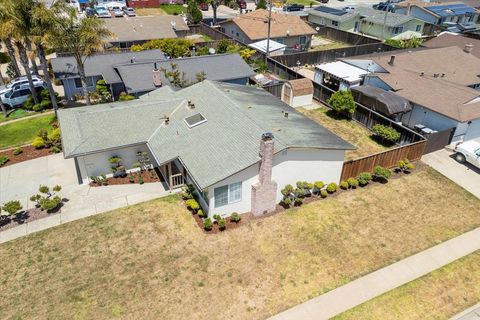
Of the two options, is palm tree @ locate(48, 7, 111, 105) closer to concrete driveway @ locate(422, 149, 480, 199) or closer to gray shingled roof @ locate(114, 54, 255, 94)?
gray shingled roof @ locate(114, 54, 255, 94)

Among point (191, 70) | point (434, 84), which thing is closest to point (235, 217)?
point (191, 70)

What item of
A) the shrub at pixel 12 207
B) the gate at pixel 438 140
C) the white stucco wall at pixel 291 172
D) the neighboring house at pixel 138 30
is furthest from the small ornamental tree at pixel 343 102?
the neighboring house at pixel 138 30

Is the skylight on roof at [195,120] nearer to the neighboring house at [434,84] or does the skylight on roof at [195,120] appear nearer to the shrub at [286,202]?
the shrub at [286,202]

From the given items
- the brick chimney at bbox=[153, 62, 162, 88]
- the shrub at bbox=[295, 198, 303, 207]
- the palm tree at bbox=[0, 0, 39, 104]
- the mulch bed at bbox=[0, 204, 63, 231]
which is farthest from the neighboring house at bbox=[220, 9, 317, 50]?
the mulch bed at bbox=[0, 204, 63, 231]

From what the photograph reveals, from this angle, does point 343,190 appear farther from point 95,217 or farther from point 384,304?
point 95,217

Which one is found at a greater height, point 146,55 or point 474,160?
point 146,55

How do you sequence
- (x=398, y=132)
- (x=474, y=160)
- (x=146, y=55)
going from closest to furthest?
(x=474, y=160)
(x=398, y=132)
(x=146, y=55)

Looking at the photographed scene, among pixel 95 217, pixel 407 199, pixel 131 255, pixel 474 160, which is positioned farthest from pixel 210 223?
pixel 474 160
